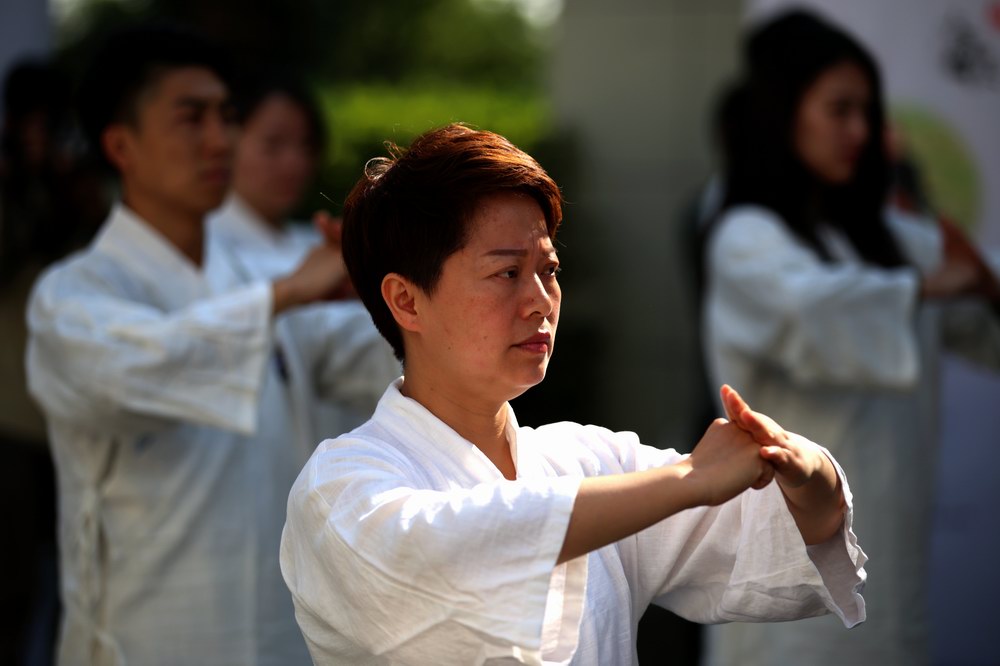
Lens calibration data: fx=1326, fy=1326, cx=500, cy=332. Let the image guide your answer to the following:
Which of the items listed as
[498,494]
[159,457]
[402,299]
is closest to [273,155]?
[159,457]

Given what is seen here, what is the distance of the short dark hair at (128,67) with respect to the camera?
121 inches

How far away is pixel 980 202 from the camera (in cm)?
409

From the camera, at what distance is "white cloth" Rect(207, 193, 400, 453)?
10.2ft

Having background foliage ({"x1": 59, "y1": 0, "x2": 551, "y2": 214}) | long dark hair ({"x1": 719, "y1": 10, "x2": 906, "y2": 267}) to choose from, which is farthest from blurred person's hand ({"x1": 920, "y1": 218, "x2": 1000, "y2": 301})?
background foliage ({"x1": 59, "y1": 0, "x2": 551, "y2": 214})

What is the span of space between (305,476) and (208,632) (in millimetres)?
1272

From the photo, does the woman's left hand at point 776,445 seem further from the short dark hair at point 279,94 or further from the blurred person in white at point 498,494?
the short dark hair at point 279,94

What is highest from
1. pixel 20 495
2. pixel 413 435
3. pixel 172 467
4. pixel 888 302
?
pixel 413 435

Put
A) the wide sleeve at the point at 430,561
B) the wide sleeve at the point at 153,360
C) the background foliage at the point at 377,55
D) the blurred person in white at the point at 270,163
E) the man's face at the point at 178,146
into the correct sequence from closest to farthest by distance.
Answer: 1. the wide sleeve at the point at 430,561
2. the wide sleeve at the point at 153,360
3. the man's face at the point at 178,146
4. the blurred person in white at the point at 270,163
5. the background foliage at the point at 377,55

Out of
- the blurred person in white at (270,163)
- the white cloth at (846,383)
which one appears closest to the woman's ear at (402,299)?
the white cloth at (846,383)

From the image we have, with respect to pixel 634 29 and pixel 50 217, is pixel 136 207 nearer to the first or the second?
pixel 50 217

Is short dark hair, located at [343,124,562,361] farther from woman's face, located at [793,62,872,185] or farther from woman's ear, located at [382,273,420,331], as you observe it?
woman's face, located at [793,62,872,185]

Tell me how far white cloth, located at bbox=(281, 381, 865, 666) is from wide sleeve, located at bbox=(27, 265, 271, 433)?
36.5 inches

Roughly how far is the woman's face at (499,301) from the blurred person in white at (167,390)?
988mm

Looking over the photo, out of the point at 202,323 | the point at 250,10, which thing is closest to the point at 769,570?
the point at 202,323
